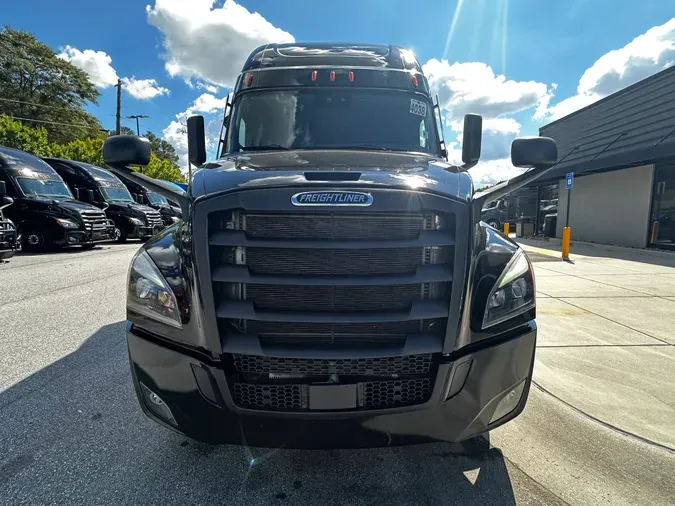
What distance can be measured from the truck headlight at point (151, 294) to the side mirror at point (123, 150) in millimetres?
828

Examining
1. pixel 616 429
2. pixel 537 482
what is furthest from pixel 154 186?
pixel 616 429

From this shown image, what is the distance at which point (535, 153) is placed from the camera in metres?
2.46

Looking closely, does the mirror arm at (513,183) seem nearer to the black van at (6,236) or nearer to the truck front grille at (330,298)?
the truck front grille at (330,298)

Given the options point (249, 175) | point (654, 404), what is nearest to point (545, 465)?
point (654, 404)

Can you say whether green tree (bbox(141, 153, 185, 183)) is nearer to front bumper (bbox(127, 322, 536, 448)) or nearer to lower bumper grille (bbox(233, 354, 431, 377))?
front bumper (bbox(127, 322, 536, 448))

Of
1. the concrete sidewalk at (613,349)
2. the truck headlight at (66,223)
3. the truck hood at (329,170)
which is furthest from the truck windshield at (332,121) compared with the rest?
the truck headlight at (66,223)

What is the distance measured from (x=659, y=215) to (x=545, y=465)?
15.3 m

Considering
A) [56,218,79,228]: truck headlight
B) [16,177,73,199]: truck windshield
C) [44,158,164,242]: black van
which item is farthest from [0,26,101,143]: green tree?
[56,218,79,228]: truck headlight

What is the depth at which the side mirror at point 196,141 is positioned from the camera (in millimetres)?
3373

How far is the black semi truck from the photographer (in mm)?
1727

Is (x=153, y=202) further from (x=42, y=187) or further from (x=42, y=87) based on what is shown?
(x=42, y=87)

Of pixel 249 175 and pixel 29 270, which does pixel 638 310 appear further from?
pixel 29 270

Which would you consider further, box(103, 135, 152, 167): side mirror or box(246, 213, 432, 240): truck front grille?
box(103, 135, 152, 167): side mirror

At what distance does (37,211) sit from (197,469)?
36.7ft
